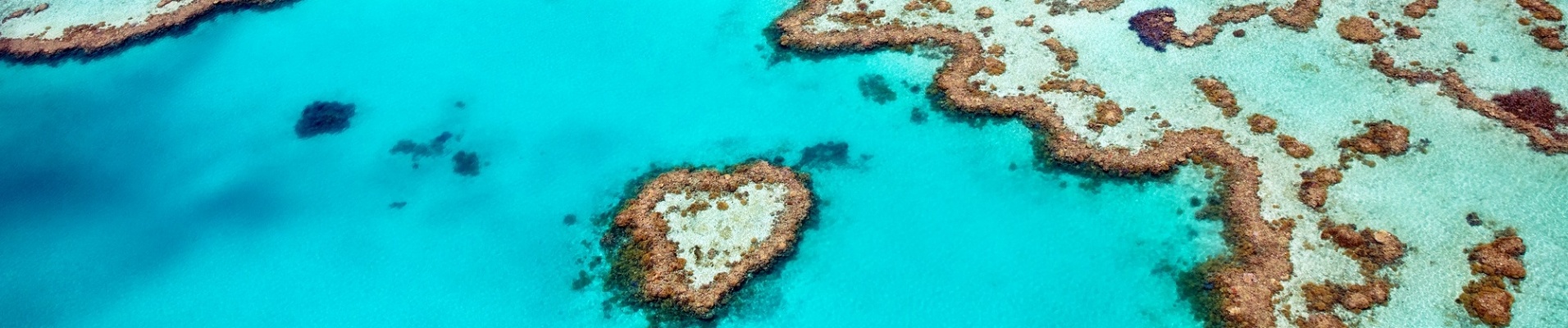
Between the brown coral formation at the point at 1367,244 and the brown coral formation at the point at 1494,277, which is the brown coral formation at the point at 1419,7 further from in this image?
the brown coral formation at the point at 1367,244

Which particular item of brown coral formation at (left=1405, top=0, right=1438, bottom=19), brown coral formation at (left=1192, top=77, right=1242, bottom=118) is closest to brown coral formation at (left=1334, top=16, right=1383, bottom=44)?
brown coral formation at (left=1405, top=0, right=1438, bottom=19)

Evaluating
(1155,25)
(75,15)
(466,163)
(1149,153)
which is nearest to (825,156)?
(1149,153)

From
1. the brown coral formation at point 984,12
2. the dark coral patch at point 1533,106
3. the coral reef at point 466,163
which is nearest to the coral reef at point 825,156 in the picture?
the brown coral formation at point 984,12

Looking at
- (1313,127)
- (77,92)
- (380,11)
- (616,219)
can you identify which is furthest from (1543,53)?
(77,92)

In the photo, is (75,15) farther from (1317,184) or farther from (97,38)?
(1317,184)

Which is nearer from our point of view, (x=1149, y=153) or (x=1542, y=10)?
(x=1149, y=153)

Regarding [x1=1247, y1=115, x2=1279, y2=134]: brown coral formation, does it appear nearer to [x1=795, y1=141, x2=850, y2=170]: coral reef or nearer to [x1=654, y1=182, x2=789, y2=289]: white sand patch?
[x1=795, y1=141, x2=850, y2=170]: coral reef
